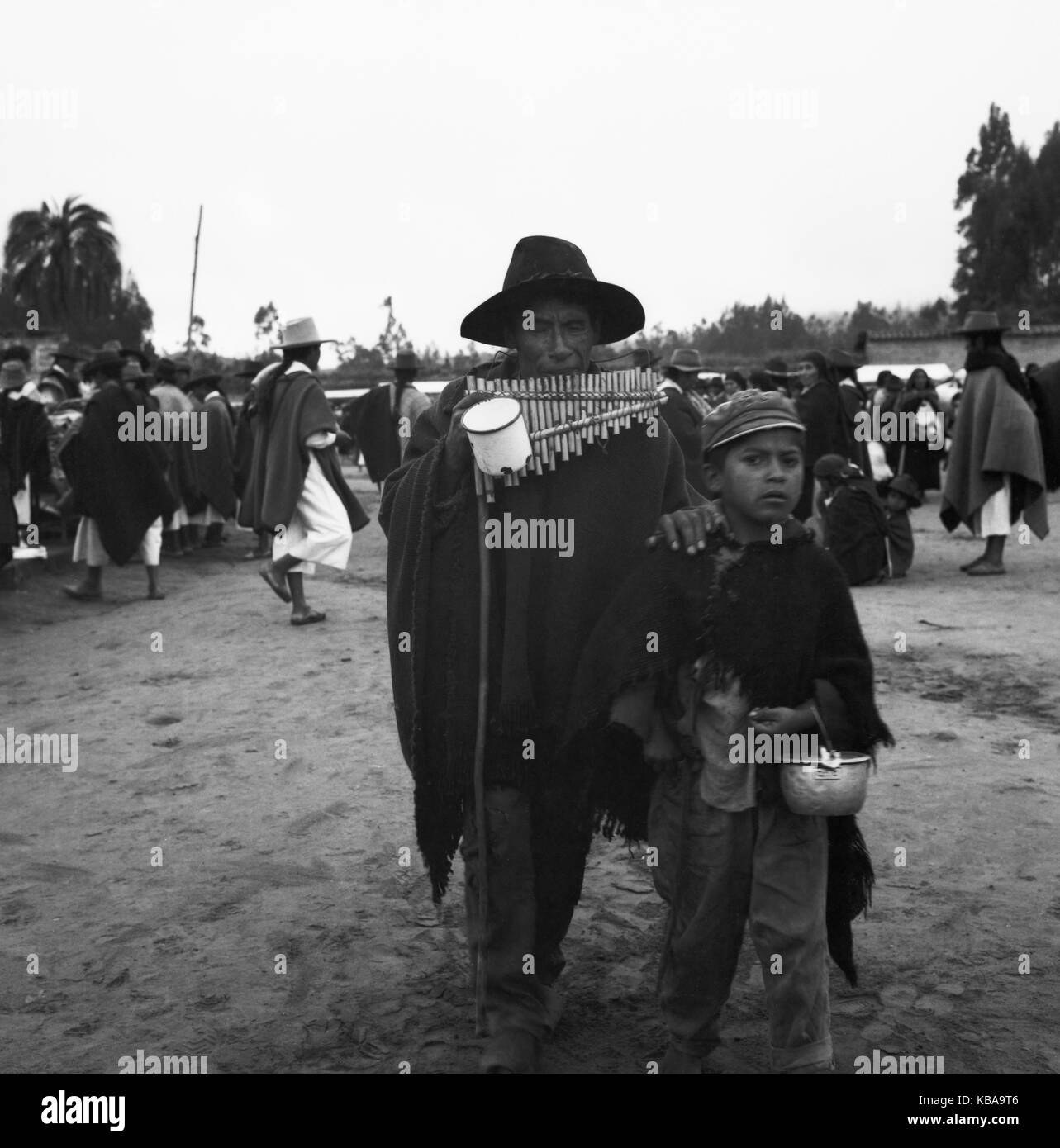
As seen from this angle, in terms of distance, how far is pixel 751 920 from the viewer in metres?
3.04

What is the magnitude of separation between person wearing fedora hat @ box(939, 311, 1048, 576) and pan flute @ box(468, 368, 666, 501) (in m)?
8.62

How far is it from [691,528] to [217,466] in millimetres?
12329

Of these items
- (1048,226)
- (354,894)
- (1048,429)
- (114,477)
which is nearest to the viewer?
(354,894)

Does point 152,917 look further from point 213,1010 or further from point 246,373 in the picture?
point 246,373

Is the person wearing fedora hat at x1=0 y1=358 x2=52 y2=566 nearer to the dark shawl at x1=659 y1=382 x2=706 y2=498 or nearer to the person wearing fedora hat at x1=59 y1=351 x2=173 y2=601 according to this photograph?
the person wearing fedora hat at x1=59 y1=351 x2=173 y2=601

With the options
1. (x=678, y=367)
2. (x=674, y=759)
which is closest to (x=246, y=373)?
(x=678, y=367)

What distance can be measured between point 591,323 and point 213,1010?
6.79ft

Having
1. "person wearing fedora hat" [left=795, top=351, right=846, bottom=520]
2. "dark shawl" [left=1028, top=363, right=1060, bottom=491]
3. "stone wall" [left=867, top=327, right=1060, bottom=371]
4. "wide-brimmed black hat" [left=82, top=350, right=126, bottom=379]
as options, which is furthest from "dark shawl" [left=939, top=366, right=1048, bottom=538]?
"stone wall" [left=867, top=327, right=1060, bottom=371]

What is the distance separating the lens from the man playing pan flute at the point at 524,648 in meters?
3.30

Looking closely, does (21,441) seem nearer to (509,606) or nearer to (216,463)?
(216,463)

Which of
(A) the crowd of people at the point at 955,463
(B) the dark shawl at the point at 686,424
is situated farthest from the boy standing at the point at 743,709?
(A) the crowd of people at the point at 955,463

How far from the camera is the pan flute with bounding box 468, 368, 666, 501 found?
3252 mm

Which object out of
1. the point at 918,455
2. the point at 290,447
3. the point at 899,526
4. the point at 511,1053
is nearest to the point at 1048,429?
the point at 899,526

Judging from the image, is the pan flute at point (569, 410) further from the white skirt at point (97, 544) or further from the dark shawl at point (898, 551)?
the white skirt at point (97, 544)
